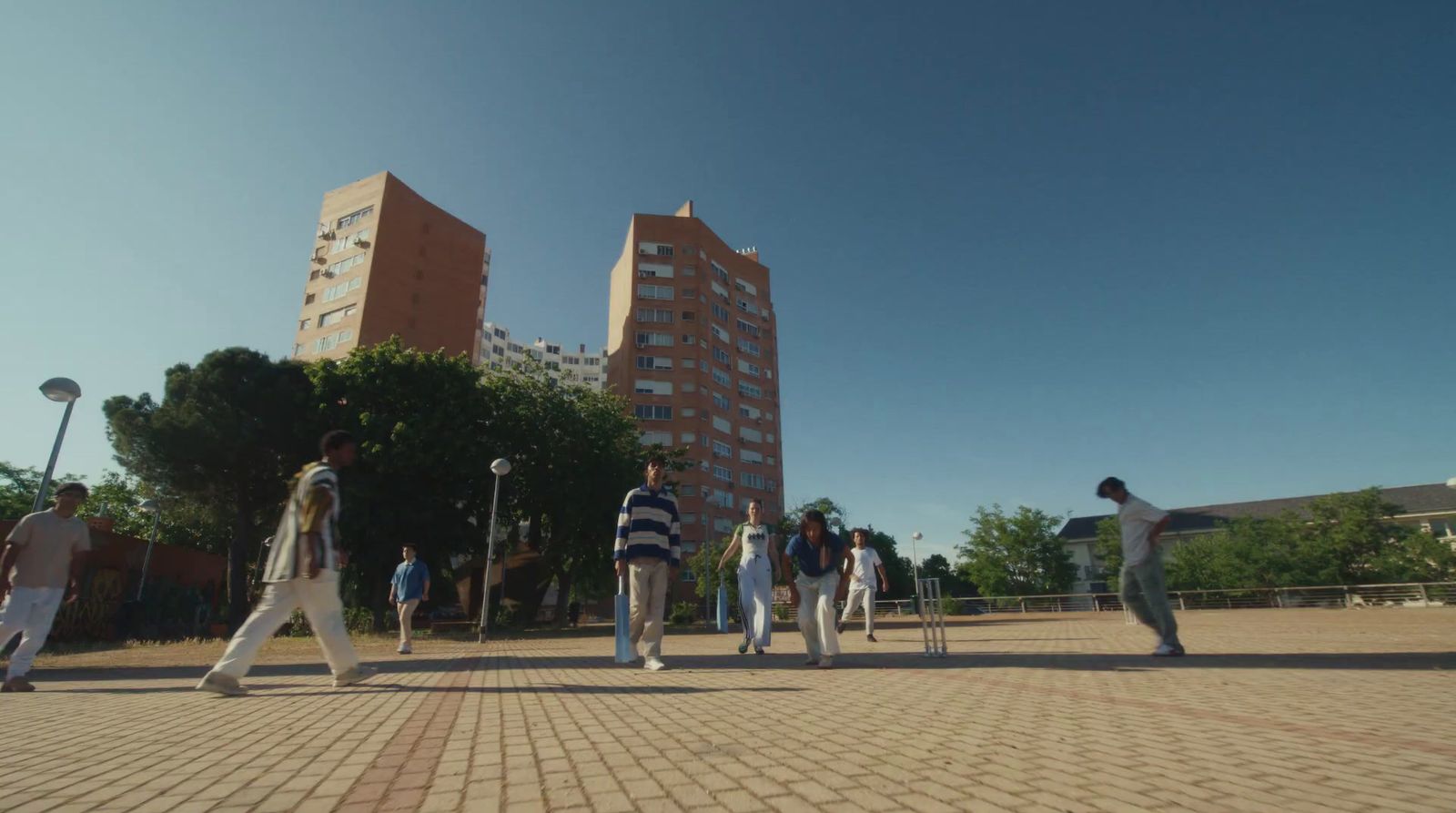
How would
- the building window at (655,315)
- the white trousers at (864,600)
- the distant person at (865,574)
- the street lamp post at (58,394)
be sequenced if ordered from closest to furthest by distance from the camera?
1. the street lamp post at (58,394)
2. the distant person at (865,574)
3. the white trousers at (864,600)
4. the building window at (655,315)

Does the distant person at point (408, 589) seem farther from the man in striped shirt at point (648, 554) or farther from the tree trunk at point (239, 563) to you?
the tree trunk at point (239, 563)

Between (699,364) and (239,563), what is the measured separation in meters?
40.3

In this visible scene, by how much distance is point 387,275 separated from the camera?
49.2 metres

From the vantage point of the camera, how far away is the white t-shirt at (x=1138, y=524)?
730 centimetres

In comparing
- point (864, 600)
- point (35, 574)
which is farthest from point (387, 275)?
point (35, 574)

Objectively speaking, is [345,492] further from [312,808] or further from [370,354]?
[312,808]

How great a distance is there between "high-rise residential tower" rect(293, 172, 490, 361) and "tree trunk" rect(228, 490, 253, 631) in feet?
76.9

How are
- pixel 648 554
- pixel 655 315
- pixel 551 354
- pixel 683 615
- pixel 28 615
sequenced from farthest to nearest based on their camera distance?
1. pixel 551 354
2. pixel 655 315
3. pixel 683 615
4. pixel 648 554
5. pixel 28 615

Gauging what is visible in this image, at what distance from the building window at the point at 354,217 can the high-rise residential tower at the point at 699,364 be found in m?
22.2

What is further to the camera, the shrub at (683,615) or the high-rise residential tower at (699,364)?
the high-rise residential tower at (699,364)

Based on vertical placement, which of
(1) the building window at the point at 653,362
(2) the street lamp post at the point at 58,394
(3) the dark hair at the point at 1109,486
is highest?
(1) the building window at the point at 653,362

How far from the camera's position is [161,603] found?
20.8m

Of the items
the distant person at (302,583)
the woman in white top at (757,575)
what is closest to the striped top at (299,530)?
the distant person at (302,583)

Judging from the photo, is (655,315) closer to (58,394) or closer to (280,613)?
(58,394)
